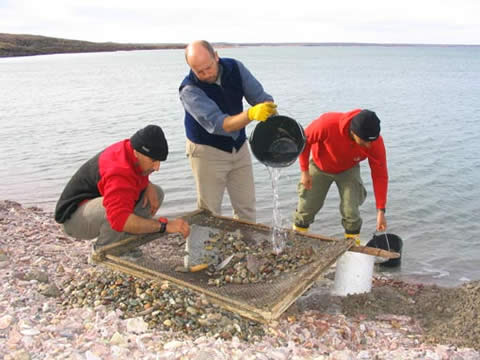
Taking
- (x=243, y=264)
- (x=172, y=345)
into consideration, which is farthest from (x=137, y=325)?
(x=243, y=264)

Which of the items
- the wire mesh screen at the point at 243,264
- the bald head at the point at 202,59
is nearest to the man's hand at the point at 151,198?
the wire mesh screen at the point at 243,264

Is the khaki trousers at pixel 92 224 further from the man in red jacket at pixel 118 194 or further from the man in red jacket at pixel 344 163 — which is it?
the man in red jacket at pixel 344 163

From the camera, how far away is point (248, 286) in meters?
3.69

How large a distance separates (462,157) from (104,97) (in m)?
17.5

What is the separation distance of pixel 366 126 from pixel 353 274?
4.41 ft

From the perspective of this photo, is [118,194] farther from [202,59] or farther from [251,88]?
[251,88]

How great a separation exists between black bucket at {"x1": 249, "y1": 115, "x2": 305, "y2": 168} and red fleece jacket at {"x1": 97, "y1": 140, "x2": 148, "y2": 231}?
1.15 meters

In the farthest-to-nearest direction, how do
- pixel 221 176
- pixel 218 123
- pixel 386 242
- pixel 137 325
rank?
pixel 386 242 → pixel 221 176 → pixel 218 123 → pixel 137 325

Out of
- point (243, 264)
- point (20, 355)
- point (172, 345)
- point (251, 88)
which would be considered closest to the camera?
point (20, 355)

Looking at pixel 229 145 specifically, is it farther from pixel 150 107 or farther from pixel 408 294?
pixel 150 107

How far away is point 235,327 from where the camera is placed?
3.28 meters

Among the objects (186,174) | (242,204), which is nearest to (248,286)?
(242,204)

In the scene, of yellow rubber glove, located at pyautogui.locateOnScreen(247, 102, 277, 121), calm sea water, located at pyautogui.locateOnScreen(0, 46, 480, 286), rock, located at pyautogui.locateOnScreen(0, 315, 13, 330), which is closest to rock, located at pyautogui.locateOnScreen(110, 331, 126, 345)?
rock, located at pyautogui.locateOnScreen(0, 315, 13, 330)

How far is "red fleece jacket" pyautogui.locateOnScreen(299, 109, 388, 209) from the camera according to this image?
4.68m
